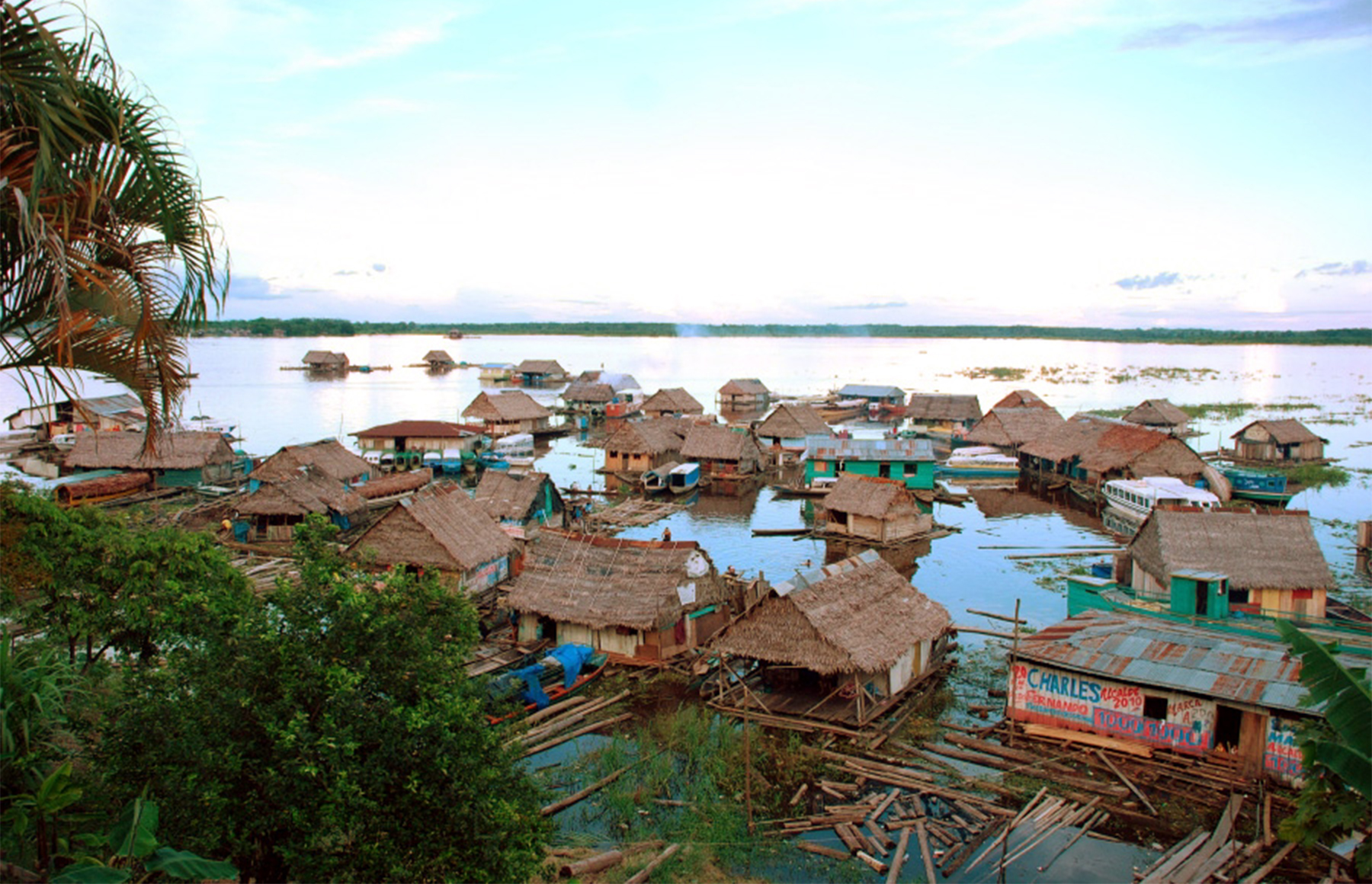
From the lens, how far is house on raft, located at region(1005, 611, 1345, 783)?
1359 cm

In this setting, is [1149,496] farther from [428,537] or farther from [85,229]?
[85,229]

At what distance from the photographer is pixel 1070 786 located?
45.6 feet

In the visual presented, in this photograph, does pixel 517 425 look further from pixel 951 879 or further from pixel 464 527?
pixel 951 879

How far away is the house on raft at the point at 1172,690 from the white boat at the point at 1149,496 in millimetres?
15548

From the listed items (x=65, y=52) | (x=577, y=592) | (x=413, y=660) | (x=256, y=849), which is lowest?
(x=577, y=592)

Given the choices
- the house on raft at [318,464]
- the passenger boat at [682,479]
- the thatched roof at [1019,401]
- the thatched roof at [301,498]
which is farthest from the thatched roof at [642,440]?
the thatched roof at [1019,401]

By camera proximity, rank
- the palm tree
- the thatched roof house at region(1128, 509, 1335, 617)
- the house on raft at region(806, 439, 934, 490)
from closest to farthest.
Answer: the palm tree → the thatched roof house at region(1128, 509, 1335, 617) → the house on raft at region(806, 439, 934, 490)

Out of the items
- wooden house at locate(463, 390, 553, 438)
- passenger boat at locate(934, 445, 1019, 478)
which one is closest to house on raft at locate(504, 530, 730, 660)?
passenger boat at locate(934, 445, 1019, 478)

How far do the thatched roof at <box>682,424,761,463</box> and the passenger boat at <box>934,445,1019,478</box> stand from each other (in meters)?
9.64

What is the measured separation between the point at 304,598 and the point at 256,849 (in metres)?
2.09

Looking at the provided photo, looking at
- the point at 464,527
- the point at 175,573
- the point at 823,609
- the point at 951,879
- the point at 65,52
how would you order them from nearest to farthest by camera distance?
the point at 65,52
the point at 175,573
the point at 951,879
the point at 823,609
the point at 464,527

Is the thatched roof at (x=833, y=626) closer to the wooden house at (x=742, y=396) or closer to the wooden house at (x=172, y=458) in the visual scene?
the wooden house at (x=172, y=458)

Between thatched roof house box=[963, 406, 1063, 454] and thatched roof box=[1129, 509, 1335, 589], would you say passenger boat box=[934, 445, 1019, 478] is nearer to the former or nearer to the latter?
thatched roof house box=[963, 406, 1063, 454]

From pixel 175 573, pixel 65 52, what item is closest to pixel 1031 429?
pixel 175 573
